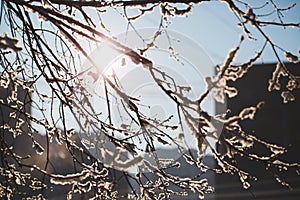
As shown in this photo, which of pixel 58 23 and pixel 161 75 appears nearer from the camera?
pixel 161 75

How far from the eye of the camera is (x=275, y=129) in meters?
15.5

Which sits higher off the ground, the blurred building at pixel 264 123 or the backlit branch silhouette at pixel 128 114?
the blurred building at pixel 264 123

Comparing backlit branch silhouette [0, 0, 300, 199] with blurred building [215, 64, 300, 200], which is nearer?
backlit branch silhouette [0, 0, 300, 199]

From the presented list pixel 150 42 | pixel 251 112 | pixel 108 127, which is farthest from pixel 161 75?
pixel 251 112

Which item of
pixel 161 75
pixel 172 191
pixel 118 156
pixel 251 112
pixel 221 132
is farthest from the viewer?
pixel 172 191

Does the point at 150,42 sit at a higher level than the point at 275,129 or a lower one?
lower

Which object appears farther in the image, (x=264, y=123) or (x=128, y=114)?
(x=264, y=123)

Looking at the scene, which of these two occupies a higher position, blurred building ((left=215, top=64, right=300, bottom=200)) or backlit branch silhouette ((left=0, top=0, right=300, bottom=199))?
blurred building ((left=215, top=64, right=300, bottom=200))

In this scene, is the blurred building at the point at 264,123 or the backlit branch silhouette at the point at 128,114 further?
the blurred building at the point at 264,123

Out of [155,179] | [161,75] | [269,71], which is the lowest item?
[155,179]

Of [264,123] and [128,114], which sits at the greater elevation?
[264,123]

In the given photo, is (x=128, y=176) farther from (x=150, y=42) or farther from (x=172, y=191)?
(x=150, y=42)

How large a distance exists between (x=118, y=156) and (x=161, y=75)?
1.58 ft

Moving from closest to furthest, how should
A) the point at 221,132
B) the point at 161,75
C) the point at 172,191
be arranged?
the point at 221,132 → the point at 161,75 → the point at 172,191
